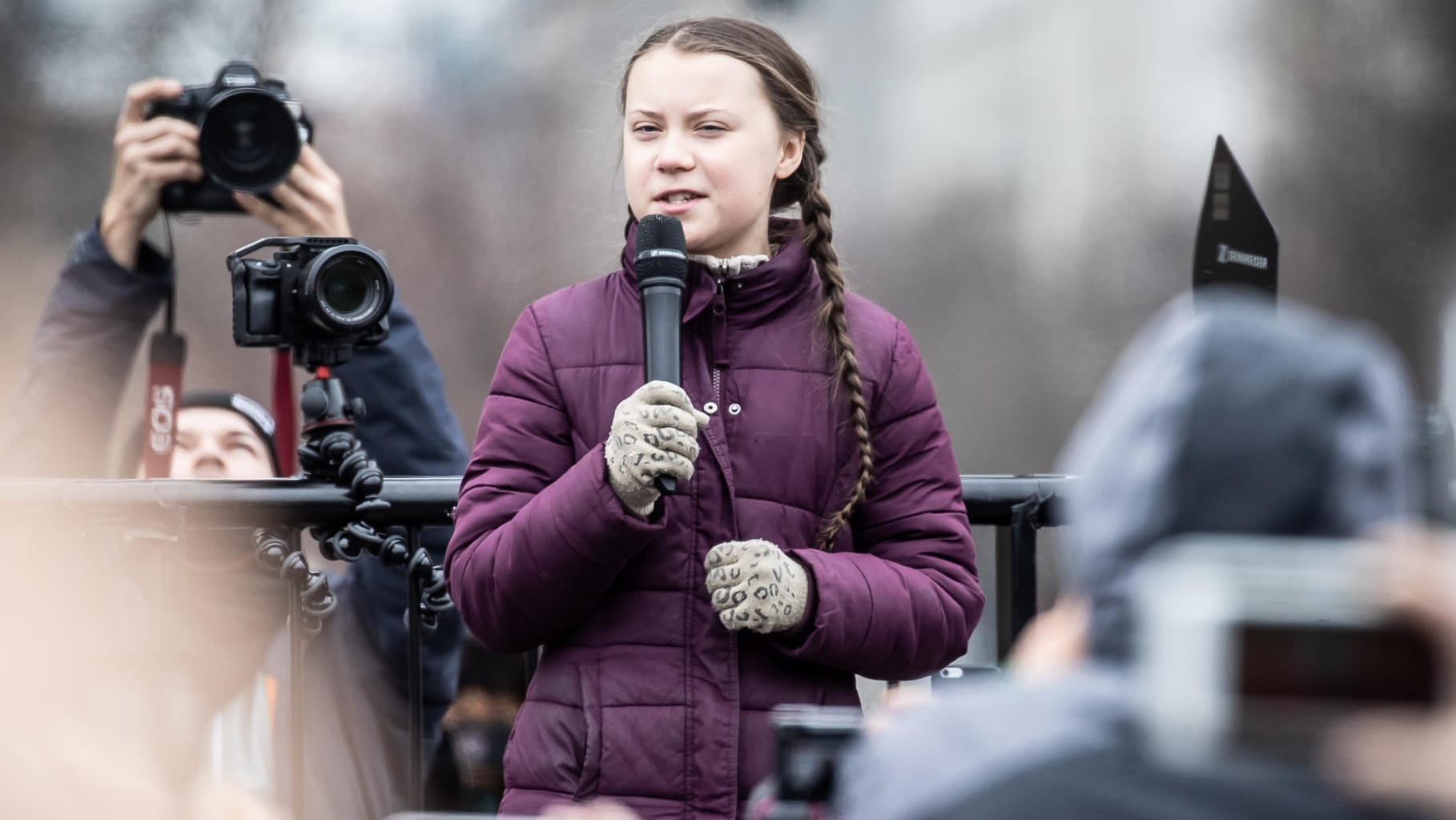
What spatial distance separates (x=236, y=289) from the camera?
2764 mm

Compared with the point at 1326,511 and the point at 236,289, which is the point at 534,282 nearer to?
the point at 236,289

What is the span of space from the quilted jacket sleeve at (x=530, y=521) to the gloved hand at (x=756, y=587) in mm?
98

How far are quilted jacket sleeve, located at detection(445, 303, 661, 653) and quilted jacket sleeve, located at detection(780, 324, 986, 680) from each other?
25 cm

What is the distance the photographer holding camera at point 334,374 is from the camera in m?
3.04

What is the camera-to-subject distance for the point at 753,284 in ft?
7.46

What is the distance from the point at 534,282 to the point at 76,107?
6.18 feet

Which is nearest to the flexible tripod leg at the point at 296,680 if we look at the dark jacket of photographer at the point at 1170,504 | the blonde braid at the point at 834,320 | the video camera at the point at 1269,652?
the blonde braid at the point at 834,320

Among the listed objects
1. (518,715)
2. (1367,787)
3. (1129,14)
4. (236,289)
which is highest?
(1129,14)

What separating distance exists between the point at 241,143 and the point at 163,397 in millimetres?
523

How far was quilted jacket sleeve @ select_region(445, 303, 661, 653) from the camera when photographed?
2.03m

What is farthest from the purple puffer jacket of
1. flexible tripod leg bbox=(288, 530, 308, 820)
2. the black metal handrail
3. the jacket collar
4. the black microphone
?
flexible tripod leg bbox=(288, 530, 308, 820)

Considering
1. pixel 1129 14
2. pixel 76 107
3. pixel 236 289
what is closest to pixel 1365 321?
pixel 1129 14

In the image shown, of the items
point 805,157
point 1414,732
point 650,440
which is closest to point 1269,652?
point 1414,732

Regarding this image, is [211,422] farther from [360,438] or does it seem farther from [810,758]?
[810,758]
